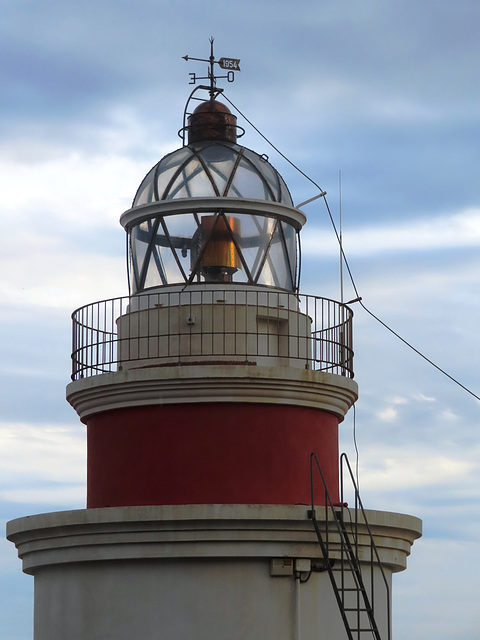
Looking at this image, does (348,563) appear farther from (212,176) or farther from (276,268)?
(212,176)

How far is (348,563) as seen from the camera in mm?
15055

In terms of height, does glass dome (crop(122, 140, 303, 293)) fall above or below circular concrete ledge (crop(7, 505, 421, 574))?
above

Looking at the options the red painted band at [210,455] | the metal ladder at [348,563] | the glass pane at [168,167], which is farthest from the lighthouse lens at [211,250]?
the metal ladder at [348,563]

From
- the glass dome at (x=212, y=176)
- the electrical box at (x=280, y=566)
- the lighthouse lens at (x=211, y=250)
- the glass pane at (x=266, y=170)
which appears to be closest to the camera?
the electrical box at (x=280, y=566)

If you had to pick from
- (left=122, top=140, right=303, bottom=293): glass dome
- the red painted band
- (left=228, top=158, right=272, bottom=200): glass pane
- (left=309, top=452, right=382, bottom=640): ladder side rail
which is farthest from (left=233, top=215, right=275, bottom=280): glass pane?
(left=309, top=452, right=382, bottom=640): ladder side rail

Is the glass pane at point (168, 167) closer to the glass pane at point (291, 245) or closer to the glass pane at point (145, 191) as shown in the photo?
the glass pane at point (145, 191)

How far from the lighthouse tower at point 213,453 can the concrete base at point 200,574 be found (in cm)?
2

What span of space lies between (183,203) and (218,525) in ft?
12.9

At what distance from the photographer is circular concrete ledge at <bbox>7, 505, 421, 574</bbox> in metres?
14.5

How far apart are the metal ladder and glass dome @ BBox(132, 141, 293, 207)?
3320mm

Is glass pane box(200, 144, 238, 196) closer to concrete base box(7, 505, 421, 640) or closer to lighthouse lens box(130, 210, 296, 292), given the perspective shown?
lighthouse lens box(130, 210, 296, 292)

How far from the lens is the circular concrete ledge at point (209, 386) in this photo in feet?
49.5

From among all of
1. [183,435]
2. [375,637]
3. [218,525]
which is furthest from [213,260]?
[375,637]

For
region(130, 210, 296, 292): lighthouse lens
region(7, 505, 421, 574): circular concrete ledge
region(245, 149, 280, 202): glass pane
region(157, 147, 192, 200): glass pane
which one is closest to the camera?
region(7, 505, 421, 574): circular concrete ledge
